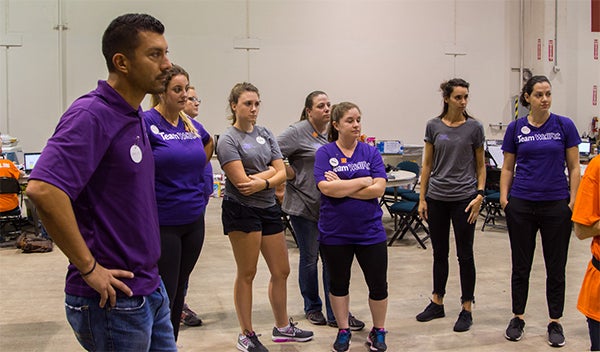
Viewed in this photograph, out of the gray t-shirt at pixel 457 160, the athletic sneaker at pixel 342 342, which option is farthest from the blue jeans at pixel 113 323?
the gray t-shirt at pixel 457 160

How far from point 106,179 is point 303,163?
7.36 ft

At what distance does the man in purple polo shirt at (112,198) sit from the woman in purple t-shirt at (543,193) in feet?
8.28

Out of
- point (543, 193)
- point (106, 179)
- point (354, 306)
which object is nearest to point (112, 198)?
point (106, 179)

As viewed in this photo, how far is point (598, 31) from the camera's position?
491 inches

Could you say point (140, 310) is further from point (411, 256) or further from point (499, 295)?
point (411, 256)

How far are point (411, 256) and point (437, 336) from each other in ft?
7.55

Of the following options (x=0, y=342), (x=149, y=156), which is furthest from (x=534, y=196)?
(x=0, y=342)

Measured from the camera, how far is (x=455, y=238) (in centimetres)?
372

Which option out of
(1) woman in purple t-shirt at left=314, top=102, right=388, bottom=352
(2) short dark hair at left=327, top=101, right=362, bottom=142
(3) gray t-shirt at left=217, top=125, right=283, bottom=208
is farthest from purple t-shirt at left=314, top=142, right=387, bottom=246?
(3) gray t-shirt at left=217, top=125, right=283, bottom=208

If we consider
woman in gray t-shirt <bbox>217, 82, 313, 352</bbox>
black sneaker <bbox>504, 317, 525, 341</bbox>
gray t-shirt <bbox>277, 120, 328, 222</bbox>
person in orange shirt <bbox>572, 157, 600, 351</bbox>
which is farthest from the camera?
gray t-shirt <bbox>277, 120, 328, 222</bbox>

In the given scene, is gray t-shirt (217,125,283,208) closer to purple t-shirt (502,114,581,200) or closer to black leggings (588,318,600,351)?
purple t-shirt (502,114,581,200)

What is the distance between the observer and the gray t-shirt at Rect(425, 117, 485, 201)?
3643mm

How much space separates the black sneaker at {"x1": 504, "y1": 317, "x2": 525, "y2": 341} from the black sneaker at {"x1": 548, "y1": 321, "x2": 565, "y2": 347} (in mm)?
165

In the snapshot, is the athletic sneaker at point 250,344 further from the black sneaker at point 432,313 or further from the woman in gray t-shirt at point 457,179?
the woman in gray t-shirt at point 457,179
